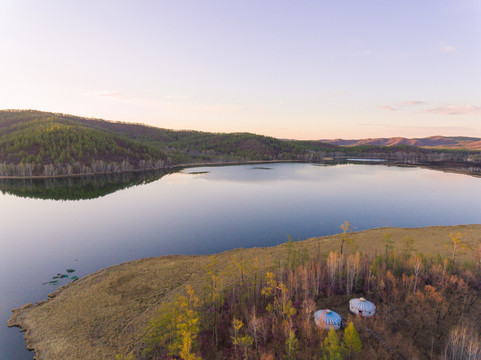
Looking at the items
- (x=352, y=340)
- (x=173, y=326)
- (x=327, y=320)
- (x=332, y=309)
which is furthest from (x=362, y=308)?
(x=173, y=326)

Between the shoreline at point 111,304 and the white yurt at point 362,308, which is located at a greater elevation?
the white yurt at point 362,308

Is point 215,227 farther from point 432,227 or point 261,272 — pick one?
point 432,227

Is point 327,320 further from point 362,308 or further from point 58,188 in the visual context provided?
point 58,188

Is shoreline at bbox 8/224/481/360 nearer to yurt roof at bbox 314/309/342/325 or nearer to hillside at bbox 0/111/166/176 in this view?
yurt roof at bbox 314/309/342/325

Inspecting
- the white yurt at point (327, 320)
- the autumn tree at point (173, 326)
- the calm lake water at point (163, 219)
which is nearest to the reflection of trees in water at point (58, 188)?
Result: the calm lake water at point (163, 219)

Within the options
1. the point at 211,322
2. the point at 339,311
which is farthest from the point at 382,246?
the point at 211,322

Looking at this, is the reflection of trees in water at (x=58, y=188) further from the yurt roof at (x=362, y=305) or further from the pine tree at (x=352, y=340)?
the pine tree at (x=352, y=340)
